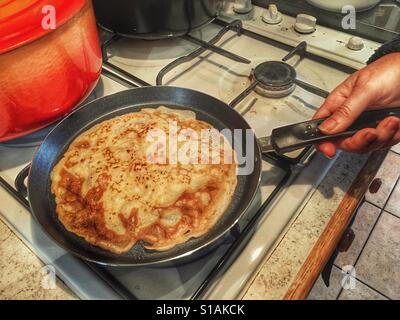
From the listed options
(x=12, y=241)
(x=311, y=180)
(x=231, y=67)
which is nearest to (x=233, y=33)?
(x=231, y=67)

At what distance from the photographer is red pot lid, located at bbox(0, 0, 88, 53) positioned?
2.02ft

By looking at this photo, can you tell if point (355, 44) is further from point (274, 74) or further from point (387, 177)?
point (387, 177)

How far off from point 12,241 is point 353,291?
1.42 metres

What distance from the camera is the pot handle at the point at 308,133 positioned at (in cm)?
69

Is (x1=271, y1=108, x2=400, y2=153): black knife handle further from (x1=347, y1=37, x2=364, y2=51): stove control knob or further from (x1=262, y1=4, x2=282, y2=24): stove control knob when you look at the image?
(x1=262, y1=4, x2=282, y2=24): stove control knob

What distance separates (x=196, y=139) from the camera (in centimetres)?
Result: 81

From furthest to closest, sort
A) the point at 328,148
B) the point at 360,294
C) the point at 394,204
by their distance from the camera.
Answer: the point at 394,204
the point at 360,294
the point at 328,148

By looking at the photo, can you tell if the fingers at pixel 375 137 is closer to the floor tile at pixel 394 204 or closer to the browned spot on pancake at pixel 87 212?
the browned spot on pancake at pixel 87 212

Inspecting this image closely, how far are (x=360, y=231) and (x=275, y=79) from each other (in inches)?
44.2

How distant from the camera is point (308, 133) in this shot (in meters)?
0.70

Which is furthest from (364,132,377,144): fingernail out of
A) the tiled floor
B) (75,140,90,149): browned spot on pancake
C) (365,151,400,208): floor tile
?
(365,151,400,208): floor tile

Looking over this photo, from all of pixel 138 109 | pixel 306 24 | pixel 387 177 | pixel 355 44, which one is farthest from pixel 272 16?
pixel 387 177
